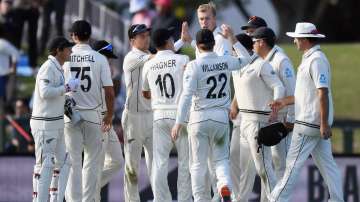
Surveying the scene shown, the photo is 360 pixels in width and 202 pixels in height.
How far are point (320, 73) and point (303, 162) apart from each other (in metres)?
1.12

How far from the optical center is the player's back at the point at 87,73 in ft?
55.7

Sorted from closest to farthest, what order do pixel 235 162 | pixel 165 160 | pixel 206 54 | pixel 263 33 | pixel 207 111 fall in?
pixel 206 54 → pixel 207 111 → pixel 263 33 → pixel 165 160 → pixel 235 162

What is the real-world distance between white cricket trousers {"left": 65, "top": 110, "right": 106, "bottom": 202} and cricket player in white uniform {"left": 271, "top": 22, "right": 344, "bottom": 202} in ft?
7.91

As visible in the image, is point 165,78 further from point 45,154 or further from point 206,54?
point 45,154

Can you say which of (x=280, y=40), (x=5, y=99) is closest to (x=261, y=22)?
(x=5, y=99)

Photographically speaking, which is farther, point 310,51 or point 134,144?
point 134,144

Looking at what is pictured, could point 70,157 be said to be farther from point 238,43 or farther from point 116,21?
point 116,21

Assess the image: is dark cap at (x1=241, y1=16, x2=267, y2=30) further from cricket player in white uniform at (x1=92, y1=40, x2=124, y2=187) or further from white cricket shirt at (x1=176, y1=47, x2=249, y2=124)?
cricket player in white uniform at (x1=92, y1=40, x2=124, y2=187)

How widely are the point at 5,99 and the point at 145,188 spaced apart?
15.3 ft

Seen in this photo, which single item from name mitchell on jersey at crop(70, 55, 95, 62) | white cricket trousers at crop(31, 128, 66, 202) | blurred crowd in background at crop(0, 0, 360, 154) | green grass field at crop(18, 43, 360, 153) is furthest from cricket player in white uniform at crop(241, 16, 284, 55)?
green grass field at crop(18, 43, 360, 153)

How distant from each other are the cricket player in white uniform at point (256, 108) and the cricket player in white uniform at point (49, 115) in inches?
84.1

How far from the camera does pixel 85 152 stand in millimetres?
17250

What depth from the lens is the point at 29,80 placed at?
26250mm

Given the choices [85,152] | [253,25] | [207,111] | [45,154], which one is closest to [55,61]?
[45,154]
